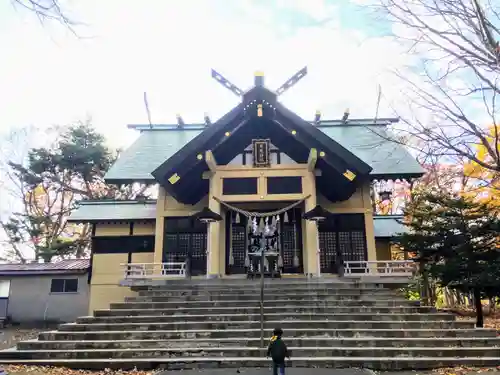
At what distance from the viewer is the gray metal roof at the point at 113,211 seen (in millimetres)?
16922

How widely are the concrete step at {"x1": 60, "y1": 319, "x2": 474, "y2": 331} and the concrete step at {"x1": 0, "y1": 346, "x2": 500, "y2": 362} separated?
96 centimetres

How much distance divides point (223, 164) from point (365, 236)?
6.54m

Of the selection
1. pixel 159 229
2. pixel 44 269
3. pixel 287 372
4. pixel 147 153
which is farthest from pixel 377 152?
pixel 44 269

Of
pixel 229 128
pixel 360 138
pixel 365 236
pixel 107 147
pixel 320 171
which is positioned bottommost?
pixel 365 236

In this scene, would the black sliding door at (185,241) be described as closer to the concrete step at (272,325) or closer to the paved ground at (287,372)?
the concrete step at (272,325)

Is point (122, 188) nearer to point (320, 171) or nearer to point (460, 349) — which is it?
point (320, 171)

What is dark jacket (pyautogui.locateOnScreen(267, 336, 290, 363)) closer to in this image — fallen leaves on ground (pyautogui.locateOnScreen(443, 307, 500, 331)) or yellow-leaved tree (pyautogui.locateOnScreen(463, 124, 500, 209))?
yellow-leaved tree (pyautogui.locateOnScreen(463, 124, 500, 209))

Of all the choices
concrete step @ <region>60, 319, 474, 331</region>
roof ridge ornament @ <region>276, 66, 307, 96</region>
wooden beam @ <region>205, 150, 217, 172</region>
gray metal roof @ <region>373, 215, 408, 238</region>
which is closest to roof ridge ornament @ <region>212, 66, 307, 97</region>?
roof ridge ornament @ <region>276, 66, 307, 96</region>

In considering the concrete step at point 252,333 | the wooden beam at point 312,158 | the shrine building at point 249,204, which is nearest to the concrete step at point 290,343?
the concrete step at point 252,333

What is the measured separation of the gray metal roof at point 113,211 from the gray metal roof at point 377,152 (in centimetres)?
1009

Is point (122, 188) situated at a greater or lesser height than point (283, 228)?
greater

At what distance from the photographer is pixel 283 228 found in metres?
15.8

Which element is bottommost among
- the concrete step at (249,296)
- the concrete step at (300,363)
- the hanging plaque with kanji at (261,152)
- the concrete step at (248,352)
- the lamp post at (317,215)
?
the concrete step at (300,363)

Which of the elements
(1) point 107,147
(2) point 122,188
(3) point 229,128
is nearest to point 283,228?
(3) point 229,128
